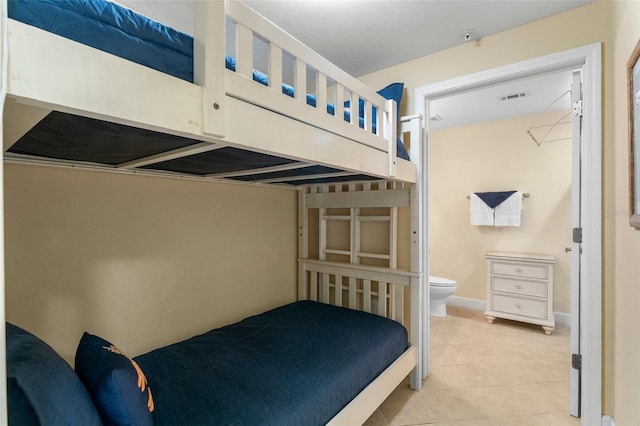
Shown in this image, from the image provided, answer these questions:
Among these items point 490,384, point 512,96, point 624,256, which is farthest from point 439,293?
point 512,96

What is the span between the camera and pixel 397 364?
179cm

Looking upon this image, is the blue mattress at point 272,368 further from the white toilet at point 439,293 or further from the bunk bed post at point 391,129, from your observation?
the white toilet at point 439,293

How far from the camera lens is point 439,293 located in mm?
3268

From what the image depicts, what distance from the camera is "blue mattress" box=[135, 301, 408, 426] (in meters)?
1.07

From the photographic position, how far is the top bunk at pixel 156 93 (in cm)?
61

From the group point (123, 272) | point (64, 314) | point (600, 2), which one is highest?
point (600, 2)

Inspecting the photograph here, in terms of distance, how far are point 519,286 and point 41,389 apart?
363cm

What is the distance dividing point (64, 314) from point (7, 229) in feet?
1.51

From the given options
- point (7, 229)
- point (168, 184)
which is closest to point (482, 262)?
point (168, 184)

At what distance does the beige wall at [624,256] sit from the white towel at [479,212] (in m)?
1.95

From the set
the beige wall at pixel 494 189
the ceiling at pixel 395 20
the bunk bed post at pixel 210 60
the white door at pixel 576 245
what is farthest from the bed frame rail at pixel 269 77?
the beige wall at pixel 494 189

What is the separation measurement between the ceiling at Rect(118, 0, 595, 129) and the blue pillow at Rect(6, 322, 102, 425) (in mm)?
1756

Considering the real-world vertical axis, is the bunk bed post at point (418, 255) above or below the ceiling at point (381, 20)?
below

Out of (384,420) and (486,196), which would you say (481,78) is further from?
(384,420)
